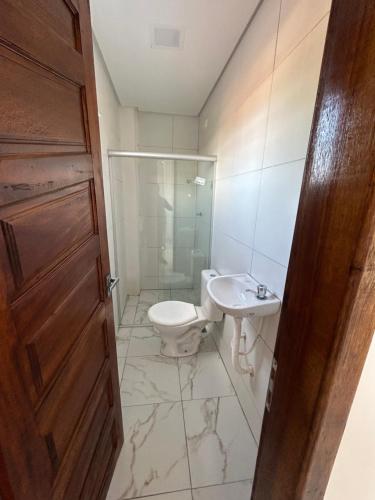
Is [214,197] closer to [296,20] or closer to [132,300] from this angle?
[296,20]

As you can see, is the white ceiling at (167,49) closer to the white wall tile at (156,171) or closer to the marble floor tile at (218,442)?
the white wall tile at (156,171)

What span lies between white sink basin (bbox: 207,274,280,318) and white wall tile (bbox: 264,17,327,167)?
2.31 feet

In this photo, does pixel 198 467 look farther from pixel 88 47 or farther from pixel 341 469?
pixel 88 47

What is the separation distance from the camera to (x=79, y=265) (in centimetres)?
74

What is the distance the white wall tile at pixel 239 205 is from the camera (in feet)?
4.48

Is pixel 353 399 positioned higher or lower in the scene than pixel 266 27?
lower

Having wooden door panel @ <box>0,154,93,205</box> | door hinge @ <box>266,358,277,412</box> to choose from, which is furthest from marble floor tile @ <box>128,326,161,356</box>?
wooden door panel @ <box>0,154,93,205</box>

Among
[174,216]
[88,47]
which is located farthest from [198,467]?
[174,216]

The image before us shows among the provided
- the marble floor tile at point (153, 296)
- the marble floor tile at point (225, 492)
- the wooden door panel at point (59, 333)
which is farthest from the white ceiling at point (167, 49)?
the marble floor tile at point (225, 492)

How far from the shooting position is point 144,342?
2090mm

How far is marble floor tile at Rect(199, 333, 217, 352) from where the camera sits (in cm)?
203

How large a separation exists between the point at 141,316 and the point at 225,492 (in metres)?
1.65

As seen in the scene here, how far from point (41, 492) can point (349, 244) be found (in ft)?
2.90

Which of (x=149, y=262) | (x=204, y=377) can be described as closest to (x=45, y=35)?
(x=204, y=377)
